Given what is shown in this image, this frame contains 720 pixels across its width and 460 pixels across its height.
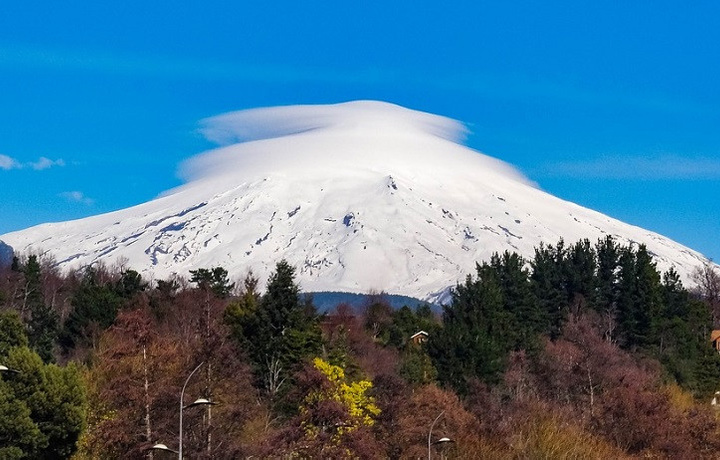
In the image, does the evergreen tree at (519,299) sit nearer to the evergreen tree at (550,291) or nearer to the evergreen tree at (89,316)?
the evergreen tree at (550,291)

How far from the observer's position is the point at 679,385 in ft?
265

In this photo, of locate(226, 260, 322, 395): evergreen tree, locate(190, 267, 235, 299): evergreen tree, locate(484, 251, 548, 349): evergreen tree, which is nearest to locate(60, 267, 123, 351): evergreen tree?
locate(190, 267, 235, 299): evergreen tree

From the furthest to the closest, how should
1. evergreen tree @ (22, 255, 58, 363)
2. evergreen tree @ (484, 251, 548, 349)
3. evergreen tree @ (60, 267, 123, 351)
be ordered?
evergreen tree @ (484, 251, 548, 349), evergreen tree @ (60, 267, 123, 351), evergreen tree @ (22, 255, 58, 363)

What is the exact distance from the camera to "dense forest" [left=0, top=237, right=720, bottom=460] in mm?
37406

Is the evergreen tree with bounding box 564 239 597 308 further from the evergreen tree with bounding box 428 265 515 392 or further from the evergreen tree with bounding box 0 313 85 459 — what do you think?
the evergreen tree with bounding box 0 313 85 459

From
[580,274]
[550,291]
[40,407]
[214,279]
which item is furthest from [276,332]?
[580,274]

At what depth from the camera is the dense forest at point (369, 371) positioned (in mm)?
37406

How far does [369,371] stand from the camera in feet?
228

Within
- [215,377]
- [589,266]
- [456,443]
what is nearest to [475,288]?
[589,266]

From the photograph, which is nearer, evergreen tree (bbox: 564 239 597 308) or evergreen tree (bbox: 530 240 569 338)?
evergreen tree (bbox: 530 240 569 338)

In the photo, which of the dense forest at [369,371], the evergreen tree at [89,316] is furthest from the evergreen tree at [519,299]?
the evergreen tree at [89,316]

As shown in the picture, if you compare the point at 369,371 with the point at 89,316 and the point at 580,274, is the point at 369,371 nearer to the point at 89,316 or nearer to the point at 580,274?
the point at 89,316

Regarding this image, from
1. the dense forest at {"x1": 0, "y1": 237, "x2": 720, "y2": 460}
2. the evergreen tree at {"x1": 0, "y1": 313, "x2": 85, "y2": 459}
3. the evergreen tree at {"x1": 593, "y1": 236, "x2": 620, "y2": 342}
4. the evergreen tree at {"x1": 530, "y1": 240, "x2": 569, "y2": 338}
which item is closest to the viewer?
the evergreen tree at {"x1": 0, "y1": 313, "x2": 85, "y2": 459}

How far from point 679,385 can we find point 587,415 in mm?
20367
